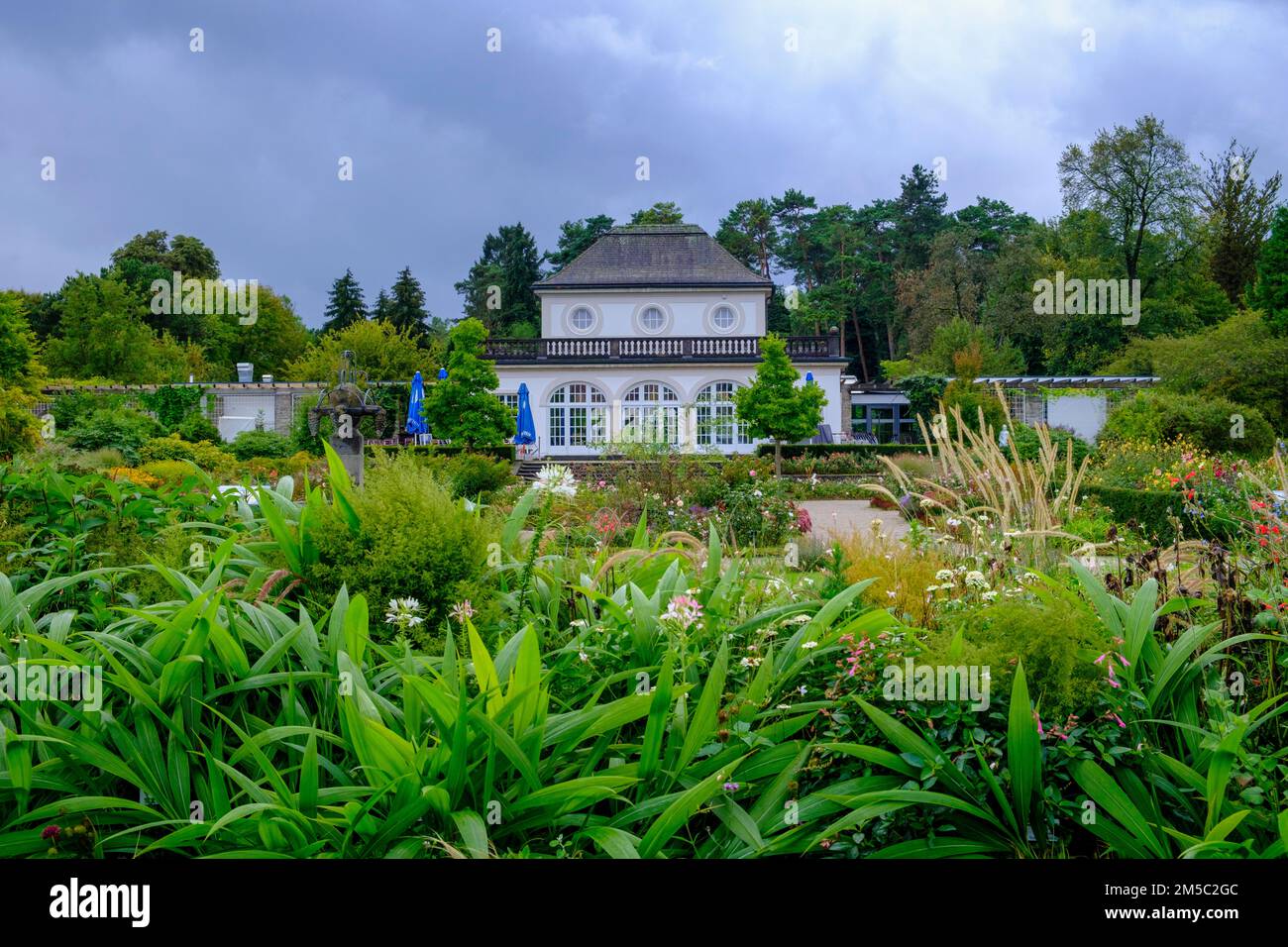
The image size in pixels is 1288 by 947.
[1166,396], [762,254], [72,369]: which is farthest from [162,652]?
[762,254]

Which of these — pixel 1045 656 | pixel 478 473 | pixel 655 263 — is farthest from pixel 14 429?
pixel 655 263

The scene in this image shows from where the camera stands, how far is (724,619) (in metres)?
3.42

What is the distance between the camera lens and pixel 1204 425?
19.4 meters

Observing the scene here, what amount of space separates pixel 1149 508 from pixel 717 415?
20697mm

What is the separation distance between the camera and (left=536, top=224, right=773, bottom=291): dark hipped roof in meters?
33.8

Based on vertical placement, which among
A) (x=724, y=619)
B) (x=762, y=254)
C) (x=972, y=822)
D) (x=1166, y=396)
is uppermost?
(x=762, y=254)

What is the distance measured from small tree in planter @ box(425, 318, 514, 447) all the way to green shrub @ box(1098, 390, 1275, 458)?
14.0m

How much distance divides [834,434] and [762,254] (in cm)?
1768

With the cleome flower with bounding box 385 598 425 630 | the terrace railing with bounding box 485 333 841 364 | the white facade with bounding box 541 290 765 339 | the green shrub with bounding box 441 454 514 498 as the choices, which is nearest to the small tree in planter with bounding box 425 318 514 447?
the terrace railing with bounding box 485 333 841 364

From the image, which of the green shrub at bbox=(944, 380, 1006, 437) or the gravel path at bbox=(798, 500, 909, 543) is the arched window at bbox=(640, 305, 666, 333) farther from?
the gravel path at bbox=(798, 500, 909, 543)

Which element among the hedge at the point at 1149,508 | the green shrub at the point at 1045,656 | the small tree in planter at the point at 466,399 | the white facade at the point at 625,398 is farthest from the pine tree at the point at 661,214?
the green shrub at the point at 1045,656

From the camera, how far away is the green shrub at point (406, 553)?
3551 mm
